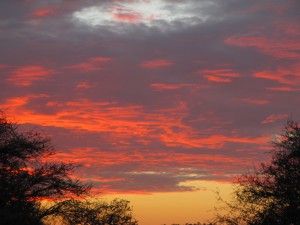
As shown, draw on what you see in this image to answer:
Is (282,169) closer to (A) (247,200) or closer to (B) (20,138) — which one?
(A) (247,200)

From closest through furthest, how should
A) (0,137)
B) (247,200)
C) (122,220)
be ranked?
1. (0,137)
2. (247,200)
3. (122,220)

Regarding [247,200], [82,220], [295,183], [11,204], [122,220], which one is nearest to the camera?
[11,204]

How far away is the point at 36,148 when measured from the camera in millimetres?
30438

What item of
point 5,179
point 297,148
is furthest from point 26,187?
point 297,148

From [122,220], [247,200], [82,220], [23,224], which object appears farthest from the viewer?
[122,220]

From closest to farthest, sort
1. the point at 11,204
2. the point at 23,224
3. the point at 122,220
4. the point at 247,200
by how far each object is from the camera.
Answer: the point at 23,224 → the point at 11,204 → the point at 247,200 → the point at 122,220

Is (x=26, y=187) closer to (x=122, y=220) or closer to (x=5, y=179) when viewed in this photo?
(x=5, y=179)

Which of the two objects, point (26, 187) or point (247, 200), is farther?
point (247, 200)

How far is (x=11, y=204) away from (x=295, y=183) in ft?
56.7

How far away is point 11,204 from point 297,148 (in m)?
18.5

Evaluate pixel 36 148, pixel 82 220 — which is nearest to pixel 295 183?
pixel 82 220

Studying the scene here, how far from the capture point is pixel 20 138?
30250mm

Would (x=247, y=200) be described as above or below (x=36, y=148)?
below

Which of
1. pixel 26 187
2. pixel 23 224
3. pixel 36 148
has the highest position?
pixel 36 148
